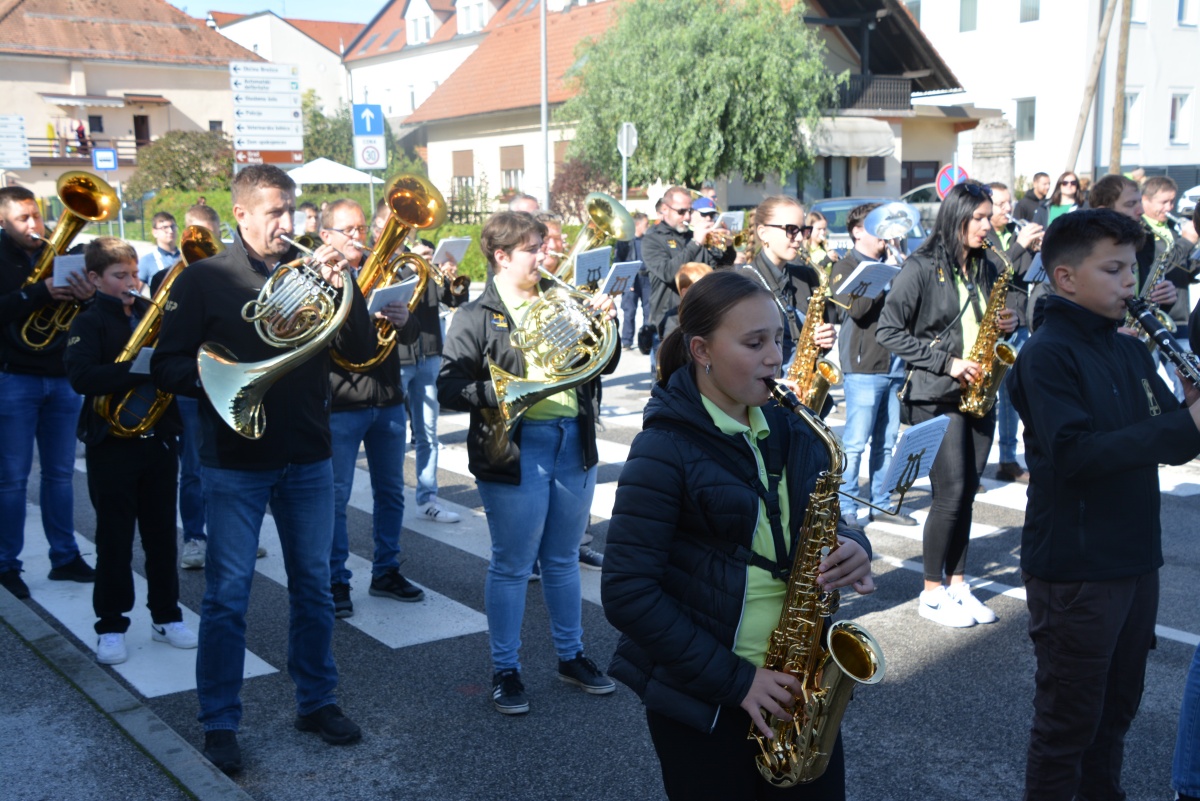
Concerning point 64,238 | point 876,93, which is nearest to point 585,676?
point 64,238

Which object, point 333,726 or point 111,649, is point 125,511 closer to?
point 111,649

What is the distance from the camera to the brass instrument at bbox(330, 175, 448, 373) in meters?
5.06

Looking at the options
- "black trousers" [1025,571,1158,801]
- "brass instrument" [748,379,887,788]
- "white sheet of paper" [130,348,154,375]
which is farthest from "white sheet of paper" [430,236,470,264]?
"brass instrument" [748,379,887,788]

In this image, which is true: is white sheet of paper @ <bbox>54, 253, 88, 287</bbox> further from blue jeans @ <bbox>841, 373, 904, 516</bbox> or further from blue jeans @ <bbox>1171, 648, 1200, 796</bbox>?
blue jeans @ <bbox>1171, 648, 1200, 796</bbox>

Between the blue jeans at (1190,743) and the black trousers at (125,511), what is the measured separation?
435 centimetres

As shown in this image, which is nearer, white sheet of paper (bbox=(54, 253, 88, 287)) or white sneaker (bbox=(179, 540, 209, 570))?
white sheet of paper (bbox=(54, 253, 88, 287))

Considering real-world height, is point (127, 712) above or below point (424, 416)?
below

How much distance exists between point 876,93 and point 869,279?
3052 centimetres

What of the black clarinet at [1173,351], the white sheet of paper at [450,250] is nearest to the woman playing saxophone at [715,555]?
the black clarinet at [1173,351]

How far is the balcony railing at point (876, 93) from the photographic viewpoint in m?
34.2

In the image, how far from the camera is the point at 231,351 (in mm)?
4074

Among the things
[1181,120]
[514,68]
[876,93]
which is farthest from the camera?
[514,68]

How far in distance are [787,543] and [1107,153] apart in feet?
134

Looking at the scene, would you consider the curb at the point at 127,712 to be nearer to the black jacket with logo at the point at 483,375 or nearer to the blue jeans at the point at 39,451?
the blue jeans at the point at 39,451
